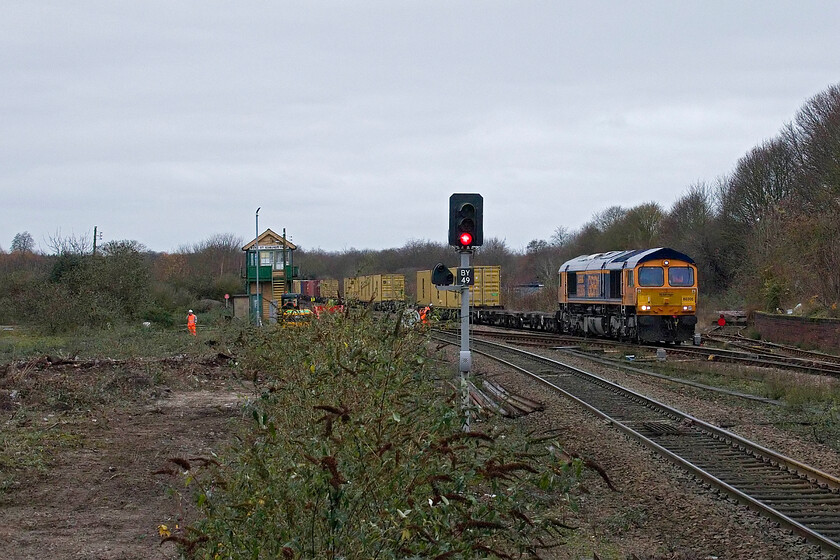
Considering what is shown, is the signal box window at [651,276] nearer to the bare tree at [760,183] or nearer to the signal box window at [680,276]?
the signal box window at [680,276]

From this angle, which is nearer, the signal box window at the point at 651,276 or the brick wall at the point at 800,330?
the brick wall at the point at 800,330

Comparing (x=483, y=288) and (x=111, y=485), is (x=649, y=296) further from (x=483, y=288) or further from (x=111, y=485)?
(x=483, y=288)

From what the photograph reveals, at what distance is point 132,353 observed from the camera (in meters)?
23.3

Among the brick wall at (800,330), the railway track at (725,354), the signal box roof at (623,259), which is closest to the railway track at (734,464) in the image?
the railway track at (725,354)

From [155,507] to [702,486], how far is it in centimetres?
570

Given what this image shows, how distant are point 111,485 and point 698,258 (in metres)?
53.9

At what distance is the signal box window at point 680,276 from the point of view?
2825 cm

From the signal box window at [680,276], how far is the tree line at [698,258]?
5.09 meters

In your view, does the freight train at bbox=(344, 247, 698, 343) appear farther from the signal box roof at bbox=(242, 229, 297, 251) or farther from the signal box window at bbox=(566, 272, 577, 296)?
the signal box roof at bbox=(242, 229, 297, 251)

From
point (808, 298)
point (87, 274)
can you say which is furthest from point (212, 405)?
point (808, 298)

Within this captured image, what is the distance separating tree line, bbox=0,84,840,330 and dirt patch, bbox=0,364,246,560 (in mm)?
3600

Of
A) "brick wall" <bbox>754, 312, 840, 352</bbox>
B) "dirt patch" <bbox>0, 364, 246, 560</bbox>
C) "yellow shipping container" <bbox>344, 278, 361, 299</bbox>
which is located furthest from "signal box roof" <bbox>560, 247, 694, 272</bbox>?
"dirt patch" <bbox>0, 364, 246, 560</bbox>

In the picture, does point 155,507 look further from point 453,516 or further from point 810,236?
point 810,236

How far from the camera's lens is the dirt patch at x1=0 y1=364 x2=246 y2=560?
7.52 metres
